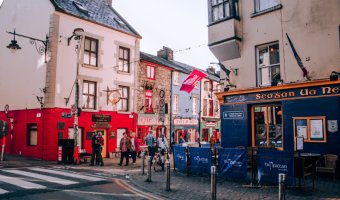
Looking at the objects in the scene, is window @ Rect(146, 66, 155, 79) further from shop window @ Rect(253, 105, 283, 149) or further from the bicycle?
shop window @ Rect(253, 105, 283, 149)

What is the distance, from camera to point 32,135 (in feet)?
63.1

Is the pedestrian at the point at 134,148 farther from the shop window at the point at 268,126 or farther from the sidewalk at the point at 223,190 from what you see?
the shop window at the point at 268,126

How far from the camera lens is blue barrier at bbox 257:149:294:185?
8.80 meters

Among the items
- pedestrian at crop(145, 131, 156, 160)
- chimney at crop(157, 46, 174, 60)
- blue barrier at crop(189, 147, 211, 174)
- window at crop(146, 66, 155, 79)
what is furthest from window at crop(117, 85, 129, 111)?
chimney at crop(157, 46, 174, 60)

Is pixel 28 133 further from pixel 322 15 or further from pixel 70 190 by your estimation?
pixel 322 15

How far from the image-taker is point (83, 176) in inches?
450

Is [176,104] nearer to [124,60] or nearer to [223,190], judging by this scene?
[124,60]

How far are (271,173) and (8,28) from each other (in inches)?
847

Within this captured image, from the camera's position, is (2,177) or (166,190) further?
(2,177)

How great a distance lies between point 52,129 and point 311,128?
14283 millimetres

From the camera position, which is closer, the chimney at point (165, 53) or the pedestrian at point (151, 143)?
the pedestrian at point (151, 143)

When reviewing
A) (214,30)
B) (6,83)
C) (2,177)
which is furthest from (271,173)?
(6,83)

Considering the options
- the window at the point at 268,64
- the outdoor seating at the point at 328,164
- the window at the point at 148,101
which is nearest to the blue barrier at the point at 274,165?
the outdoor seating at the point at 328,164

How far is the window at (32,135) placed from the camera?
18.9 meters
